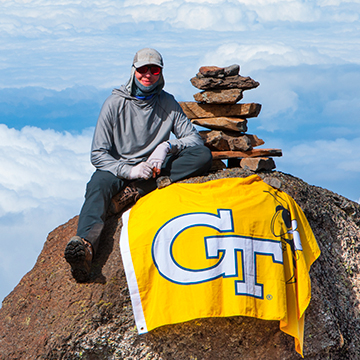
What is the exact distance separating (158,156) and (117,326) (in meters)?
1.91

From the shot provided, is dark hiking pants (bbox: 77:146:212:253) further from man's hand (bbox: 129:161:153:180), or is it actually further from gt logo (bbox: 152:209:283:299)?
gt logo (bbox: 152:209:283:299)

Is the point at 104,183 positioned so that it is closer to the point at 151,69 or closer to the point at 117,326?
the point at 151,69

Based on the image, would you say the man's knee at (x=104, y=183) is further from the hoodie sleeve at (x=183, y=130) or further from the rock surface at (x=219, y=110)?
the rock surface at (x=219, y=110)

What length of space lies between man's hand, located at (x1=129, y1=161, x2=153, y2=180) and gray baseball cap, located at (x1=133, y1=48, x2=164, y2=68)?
3.88 feet

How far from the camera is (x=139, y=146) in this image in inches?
232

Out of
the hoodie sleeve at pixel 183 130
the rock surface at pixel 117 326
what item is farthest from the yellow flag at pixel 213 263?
the hoodie sleeve at pixel 183 130

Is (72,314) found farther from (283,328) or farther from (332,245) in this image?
(332,245)

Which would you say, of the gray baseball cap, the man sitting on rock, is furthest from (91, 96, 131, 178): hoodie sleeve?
the gray baseball cap

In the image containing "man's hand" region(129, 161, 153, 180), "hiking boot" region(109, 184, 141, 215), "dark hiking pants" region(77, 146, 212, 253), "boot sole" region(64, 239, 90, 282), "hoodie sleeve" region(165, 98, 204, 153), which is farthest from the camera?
"hoodie sleeve" region(165, 98, 204, 153)

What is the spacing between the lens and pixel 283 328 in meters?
5.12

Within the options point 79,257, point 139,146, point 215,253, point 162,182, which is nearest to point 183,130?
point 139,146

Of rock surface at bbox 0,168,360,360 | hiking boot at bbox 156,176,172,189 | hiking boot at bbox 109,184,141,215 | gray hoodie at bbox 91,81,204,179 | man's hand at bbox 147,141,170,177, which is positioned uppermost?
gray hoodie at bbox 91,81,204,179

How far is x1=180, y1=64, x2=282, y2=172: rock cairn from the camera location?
6523mm

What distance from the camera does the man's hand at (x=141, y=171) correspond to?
216 inches
